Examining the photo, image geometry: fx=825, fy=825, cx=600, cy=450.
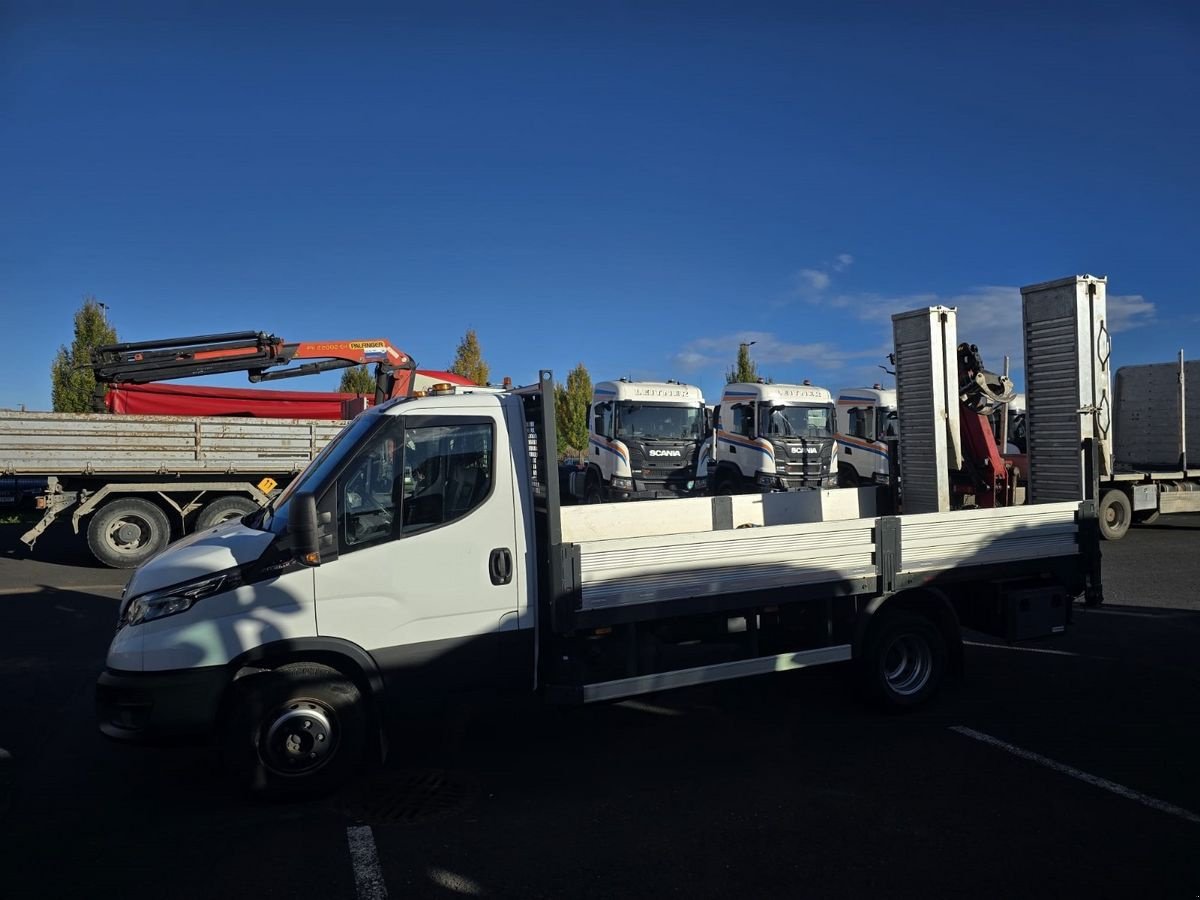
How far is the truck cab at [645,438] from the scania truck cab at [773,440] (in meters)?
0.83

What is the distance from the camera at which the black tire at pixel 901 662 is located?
5531 millimetres

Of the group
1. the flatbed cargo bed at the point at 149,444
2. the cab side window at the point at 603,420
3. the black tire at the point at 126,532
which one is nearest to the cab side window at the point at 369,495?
the flatbed cargo bed at the point at 149,444

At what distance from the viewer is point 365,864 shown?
3695 mm

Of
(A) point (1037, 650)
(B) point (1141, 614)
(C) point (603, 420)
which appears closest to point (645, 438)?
(C) point (603, 420)

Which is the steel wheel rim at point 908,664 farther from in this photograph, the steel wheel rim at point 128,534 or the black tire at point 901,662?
the steel wheel rim at point 128,534

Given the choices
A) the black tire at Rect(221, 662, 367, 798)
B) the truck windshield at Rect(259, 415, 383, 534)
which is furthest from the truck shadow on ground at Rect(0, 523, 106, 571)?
the black tire at Rect(221, 662, 367, 798)

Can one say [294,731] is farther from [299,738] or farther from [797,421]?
[797,421]

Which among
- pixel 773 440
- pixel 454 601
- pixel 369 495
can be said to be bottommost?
pixel 454 601

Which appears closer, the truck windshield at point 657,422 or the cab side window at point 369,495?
the cab side window at point 369,495

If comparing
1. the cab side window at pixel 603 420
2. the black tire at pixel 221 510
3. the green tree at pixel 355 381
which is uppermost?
the green tree at pixel 355 381

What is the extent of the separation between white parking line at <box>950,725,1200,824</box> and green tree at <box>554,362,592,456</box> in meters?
29.0

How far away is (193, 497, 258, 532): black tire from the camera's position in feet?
42.1

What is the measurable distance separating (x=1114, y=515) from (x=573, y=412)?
2722 cm

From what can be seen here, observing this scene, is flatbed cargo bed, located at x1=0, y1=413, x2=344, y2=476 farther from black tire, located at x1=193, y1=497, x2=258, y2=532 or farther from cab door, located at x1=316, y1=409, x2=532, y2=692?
cab door, located at x1=316, y1=409, x2=532, y2=692
